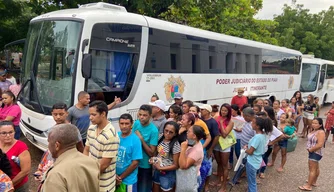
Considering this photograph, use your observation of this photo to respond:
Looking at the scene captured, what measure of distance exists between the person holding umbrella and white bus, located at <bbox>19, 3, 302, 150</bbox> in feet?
9.06

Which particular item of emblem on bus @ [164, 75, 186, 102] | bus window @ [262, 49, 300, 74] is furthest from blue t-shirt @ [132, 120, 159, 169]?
bus window @ [262, 49, 300, 74]

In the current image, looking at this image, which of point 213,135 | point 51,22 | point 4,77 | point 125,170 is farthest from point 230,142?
point 4,77

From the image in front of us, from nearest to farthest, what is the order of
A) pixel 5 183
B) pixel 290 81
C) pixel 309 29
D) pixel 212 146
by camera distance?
pixel 5 183
pixel 212 146
pixel 290 81
pixel 309 29

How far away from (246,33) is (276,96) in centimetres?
488

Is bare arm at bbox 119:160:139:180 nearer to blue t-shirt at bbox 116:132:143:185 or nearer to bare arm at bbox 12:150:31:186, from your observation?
blue t-shirt at bbox 116:132:143:185

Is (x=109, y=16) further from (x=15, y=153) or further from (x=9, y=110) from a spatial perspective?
(x=15, y=153)

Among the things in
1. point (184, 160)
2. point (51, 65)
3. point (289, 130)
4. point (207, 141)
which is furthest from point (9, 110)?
point (289, 130)

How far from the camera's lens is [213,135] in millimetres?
4477

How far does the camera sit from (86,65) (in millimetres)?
4789

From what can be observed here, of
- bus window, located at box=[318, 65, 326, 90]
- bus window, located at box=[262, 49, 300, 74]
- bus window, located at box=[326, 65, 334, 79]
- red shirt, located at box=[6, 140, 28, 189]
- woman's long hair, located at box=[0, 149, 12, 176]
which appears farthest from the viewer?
bus window, located at box=[326, 65, 334, 79]

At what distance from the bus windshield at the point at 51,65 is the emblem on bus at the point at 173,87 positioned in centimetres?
256

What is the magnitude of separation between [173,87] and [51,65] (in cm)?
309

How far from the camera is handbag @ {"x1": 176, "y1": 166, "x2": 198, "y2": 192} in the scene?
331 centimetres

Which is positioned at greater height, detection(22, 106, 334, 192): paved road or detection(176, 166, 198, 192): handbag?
detection(176, 166, 198, 192): handbag
